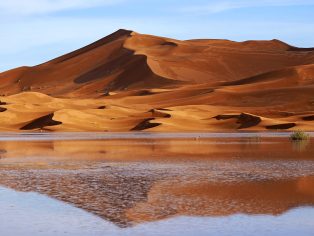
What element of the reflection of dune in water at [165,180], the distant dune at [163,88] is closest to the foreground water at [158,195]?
the reflection of dune in water at [165,180]

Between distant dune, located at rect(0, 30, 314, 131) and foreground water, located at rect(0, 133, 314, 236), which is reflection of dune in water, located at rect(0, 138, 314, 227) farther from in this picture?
distant dune, located at rect(0, 30, 314, 131)

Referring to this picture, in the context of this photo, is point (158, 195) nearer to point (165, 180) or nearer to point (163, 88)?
point (165, 180)

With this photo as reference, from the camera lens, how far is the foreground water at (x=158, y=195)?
34.2 feet

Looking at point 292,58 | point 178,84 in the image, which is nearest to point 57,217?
point 178,84

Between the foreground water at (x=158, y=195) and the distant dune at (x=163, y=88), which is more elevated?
the distant dune at (x=163, y=88)

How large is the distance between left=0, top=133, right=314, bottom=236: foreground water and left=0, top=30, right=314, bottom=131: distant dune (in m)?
29.3

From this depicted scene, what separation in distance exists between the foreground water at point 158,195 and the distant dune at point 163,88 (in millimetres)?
29334

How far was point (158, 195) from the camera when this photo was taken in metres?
13.7

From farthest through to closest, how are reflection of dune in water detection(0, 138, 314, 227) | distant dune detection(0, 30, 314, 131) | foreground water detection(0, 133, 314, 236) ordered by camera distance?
distant dune detection(0, 30, 314, 131) < reflection of dune in water detection(0, 138, 314, 227) < foreground water detection(0, 133, 314, 236)

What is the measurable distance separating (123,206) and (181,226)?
226cm

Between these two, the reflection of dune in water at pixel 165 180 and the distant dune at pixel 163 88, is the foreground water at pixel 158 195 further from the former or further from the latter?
the distant dune at pixel 163 88

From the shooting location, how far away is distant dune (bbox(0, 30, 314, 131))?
54812mm

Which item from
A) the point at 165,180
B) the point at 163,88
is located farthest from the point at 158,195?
the point at 163,88

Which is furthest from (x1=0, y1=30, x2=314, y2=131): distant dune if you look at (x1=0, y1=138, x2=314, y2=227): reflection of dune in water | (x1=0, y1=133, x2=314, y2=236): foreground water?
(x1=0, y1=133, x2=314, y2=236): foreground water
